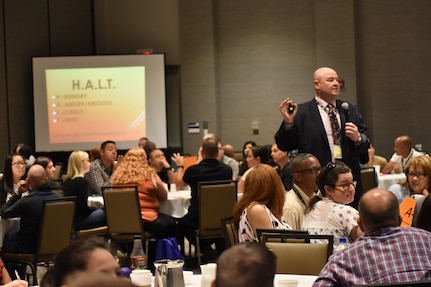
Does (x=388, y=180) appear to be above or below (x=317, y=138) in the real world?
below

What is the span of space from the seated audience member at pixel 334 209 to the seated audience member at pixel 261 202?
0.22 metres

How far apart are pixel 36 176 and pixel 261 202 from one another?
2.95m

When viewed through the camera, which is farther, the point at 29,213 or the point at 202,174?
the point at 202,174

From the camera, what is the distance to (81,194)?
866 cm

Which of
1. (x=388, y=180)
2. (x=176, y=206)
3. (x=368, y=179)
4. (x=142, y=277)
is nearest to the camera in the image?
(x=142, y=277)

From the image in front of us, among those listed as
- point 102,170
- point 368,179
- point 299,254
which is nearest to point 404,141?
point 368,179

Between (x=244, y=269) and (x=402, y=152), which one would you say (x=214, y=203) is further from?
(x=244, y=269)

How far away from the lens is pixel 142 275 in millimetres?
3982

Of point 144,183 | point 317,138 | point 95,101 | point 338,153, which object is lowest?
point 144,183

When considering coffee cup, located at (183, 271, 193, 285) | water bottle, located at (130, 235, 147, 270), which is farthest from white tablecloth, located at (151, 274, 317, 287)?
water bottle, located at (130, 235, 147, 270)

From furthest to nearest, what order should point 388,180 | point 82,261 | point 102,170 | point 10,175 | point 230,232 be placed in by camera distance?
1. point 388,180
2. point 102,170
3. point 10,175
4. point 230,232
5. point 82,261

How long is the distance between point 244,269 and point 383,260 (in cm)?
127

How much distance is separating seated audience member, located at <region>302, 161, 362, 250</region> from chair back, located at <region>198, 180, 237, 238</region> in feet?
10.2

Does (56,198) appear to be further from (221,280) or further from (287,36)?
(287,36)
